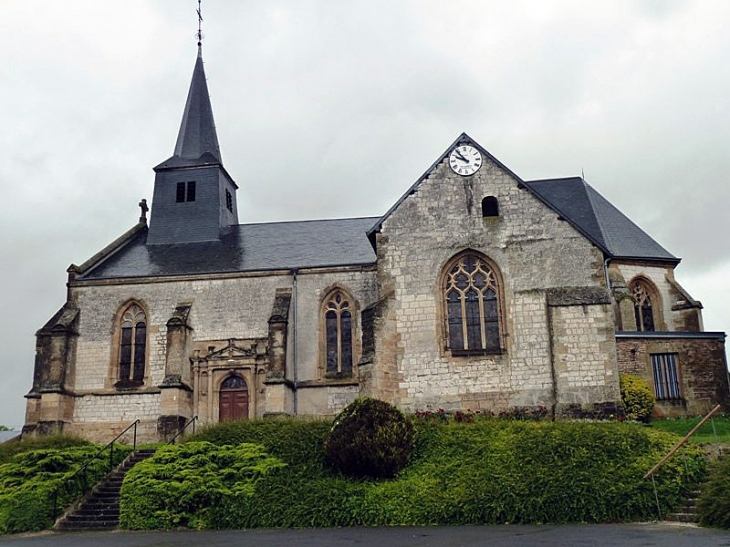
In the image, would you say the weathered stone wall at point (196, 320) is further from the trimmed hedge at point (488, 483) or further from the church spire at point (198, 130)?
the trimmed hedge at point (488, 483)

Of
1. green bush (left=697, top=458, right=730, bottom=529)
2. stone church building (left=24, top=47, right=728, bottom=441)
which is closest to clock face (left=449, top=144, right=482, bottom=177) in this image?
stone church building (left=24, top=47, right=728, bottom=441)

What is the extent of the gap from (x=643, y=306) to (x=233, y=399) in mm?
17144

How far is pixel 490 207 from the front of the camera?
81.7ft

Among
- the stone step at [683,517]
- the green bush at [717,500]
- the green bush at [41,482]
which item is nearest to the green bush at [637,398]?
the stone step at [683,517]

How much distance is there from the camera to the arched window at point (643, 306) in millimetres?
31406

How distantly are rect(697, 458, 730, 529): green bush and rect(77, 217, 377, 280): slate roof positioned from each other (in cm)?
1720

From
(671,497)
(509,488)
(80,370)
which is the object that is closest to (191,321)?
(80,370)

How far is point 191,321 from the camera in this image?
98.2ft

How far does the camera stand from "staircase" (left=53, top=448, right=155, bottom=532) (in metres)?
17.6

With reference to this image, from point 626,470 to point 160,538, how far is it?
975cm

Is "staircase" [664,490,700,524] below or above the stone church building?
below

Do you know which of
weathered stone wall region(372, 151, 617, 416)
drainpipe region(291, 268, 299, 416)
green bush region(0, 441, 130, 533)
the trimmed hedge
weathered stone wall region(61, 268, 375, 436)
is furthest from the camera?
weathered stone wall region(61, 268, 375, 436)

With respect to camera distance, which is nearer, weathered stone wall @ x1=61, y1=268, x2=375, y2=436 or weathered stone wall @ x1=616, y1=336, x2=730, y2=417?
weathered stone wall @ x1=616, y1=336, x2=730, y2=417

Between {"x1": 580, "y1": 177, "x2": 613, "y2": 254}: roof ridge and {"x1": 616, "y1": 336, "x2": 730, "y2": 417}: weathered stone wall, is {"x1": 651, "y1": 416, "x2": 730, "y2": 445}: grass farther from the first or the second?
{"x1": 580, "y1": 177, "x2": 613, "y2": 254}: roof ridge
